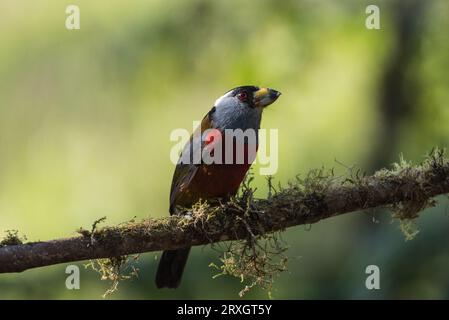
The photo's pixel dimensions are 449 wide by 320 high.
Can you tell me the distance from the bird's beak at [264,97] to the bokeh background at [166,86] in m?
3.26

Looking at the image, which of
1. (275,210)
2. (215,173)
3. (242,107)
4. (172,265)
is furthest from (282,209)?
(172,265)

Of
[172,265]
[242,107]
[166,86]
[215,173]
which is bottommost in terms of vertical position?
[172,265]

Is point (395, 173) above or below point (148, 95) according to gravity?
below

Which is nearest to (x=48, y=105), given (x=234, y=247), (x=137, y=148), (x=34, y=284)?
(x=137, y=148)

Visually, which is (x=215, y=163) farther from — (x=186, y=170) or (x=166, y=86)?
(x=166, y=86)

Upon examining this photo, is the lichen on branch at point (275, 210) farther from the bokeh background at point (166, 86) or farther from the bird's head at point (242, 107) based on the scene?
the bokeh background at point (166, 86)

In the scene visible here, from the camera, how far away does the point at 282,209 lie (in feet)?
13.0

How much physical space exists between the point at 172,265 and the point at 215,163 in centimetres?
76

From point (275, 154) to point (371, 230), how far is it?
6.26 feet

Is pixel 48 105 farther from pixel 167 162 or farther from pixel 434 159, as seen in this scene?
pixel 434 159

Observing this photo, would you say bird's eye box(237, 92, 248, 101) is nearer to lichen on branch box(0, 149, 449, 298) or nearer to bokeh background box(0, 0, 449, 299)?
lichen on branch box(0, 149, 449, 298)

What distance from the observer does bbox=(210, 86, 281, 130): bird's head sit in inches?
186

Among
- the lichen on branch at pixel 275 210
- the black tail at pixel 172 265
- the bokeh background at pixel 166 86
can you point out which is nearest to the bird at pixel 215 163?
the black tail at pixel 172 265

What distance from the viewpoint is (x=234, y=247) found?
407 cm
